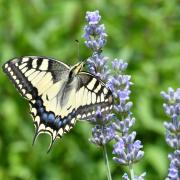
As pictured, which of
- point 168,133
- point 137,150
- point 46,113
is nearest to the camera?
point 168,133

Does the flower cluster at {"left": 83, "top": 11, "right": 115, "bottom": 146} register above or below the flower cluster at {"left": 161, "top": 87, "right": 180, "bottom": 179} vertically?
above

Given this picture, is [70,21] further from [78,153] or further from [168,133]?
[168,133]

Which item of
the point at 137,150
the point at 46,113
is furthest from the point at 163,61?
the point at 137,150

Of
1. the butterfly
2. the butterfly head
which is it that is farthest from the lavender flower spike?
the butterfly head

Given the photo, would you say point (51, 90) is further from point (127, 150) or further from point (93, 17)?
point (127, 150)

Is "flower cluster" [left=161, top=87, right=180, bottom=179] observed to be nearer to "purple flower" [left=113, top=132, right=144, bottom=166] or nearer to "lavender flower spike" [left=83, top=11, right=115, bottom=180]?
"purple flower" [left=113, top=132, right=144, bottom=166]

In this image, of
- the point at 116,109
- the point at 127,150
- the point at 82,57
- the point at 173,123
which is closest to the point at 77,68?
the point at 116,109
